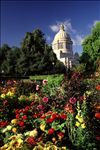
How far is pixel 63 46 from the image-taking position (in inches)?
4284

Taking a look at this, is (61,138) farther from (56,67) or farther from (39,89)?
(56,67)

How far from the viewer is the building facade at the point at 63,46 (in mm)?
106750

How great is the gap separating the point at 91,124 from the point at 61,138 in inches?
27.2

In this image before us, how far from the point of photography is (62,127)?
7277 mm

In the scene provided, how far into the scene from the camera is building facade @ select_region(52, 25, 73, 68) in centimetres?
10675

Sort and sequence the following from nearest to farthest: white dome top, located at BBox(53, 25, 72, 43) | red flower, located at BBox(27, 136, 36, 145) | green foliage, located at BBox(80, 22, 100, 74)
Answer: red flower, located at BBox(27, 136, 36, 145) < green foliage, located at BBox(80, 22, 100, 74) < white dome top, located at BBox(53, 25, 72, 43)

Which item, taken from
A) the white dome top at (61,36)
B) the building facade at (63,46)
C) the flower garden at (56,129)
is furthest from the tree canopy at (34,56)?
the white dome top at (61,36)

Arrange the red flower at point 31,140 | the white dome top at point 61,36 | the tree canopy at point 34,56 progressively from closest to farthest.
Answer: the red flower at point 31,140 → the tree canopy at point 34,56 → the white dome top at point 61,36

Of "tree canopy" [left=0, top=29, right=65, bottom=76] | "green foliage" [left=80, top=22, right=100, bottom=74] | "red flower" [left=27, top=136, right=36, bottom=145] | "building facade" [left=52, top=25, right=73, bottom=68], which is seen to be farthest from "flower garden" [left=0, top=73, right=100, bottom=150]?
"building facade" [left=52, top=25, right=73, bottom=68]

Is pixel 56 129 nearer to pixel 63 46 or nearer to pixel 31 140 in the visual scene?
pixel 31 140

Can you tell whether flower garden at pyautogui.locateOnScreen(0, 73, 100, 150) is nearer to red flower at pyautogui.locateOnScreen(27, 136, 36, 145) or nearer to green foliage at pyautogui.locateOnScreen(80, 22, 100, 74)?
red flower at pyautogui.locateOnScreen(27, 136, 36, 145)

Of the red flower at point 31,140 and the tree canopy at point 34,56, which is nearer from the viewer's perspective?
the red flower at point 31,140

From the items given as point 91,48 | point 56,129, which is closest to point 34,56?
point 91,48

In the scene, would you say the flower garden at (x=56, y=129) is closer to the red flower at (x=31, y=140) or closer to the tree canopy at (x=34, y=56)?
the red flower at (x=31, y=140)
